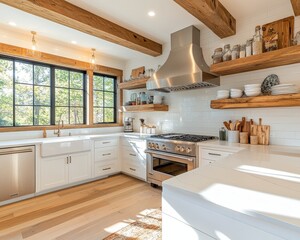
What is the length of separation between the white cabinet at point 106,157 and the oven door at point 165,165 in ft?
2.89

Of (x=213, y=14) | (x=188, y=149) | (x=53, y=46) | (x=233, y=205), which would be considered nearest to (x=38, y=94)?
(x=53, y=46)

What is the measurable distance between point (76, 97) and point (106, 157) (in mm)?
1505

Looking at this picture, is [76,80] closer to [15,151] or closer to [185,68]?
[15,151]

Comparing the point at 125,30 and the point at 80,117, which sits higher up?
the point at 125,30

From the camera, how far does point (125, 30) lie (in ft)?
9.87

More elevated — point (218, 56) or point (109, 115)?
point (218, 56)

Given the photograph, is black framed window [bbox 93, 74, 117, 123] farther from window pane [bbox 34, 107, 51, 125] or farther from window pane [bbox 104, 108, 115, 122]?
window pane [bbox 34, 107, 51, 125]

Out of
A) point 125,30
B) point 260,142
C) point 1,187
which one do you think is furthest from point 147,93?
point 1,187

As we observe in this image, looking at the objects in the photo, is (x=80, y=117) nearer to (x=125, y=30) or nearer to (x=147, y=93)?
(x=147, y=93)

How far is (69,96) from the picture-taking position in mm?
3969

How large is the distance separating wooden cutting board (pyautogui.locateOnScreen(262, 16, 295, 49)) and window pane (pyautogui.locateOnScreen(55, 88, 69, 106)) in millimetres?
3774

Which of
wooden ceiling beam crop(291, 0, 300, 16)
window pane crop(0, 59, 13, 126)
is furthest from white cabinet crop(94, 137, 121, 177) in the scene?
wooden ceiling beam crop(291, 0, 300, 16)

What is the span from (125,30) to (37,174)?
→ 8.80 feet

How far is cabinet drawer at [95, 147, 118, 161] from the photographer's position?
11.9ft
